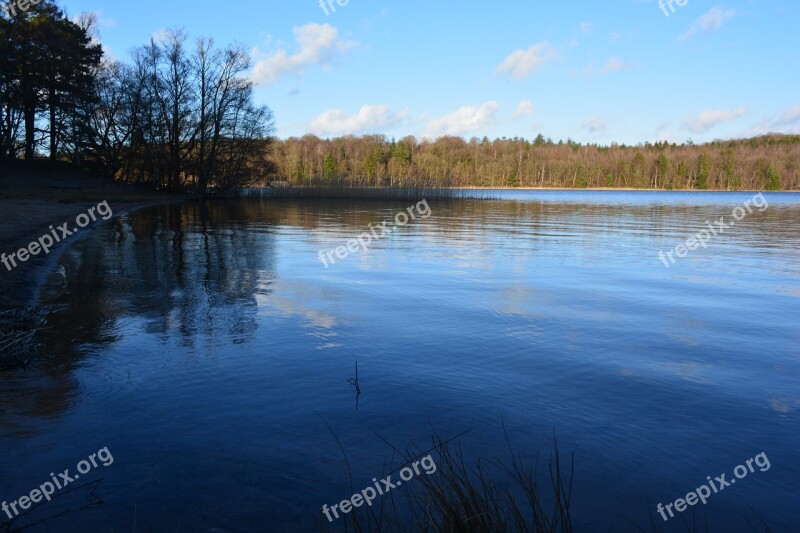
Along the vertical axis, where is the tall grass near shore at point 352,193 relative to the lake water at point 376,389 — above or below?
above

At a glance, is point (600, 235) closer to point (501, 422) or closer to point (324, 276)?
point (324, 276)

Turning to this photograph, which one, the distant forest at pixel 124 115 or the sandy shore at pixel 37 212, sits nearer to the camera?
the sandy shore at pixel 37 212

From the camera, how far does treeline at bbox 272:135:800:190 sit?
133 m

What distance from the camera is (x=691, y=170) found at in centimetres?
15388

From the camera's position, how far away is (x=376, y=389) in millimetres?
6578
